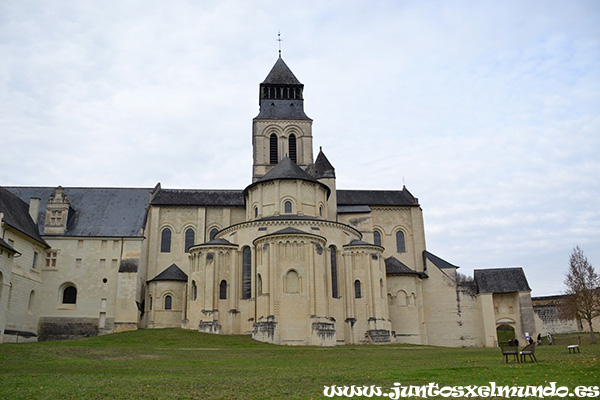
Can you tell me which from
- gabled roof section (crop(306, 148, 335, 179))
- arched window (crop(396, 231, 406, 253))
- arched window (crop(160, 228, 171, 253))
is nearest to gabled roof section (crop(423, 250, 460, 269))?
arched window (crop(396, 231, 406, 253))

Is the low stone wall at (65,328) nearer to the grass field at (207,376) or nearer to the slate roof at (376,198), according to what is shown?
the grass field at (207,376)

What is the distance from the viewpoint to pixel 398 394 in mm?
13469

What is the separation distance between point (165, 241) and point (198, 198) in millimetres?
6505

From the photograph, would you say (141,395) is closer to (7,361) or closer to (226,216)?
(7,361)

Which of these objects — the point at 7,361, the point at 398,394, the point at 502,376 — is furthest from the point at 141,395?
Answer: the point at 7,361

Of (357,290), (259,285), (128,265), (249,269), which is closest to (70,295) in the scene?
(128,265)

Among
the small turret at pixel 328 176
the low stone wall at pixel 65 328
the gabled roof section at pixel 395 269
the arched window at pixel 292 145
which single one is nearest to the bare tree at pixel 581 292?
the gabled roof section at pixel 395 269

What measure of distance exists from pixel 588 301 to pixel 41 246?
54344 millimetres

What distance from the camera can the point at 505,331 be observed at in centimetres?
6744

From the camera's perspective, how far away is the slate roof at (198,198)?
194 ft

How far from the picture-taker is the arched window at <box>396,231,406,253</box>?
61469 millimetres

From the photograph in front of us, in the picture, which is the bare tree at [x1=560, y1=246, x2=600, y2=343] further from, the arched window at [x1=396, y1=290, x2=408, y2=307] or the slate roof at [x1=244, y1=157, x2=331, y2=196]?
the slate roof at [x1=244, y1=157, x2=331, y2=196]

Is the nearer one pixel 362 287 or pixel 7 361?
pixel 7 361

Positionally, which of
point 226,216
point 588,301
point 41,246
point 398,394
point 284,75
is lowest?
point 398,394
